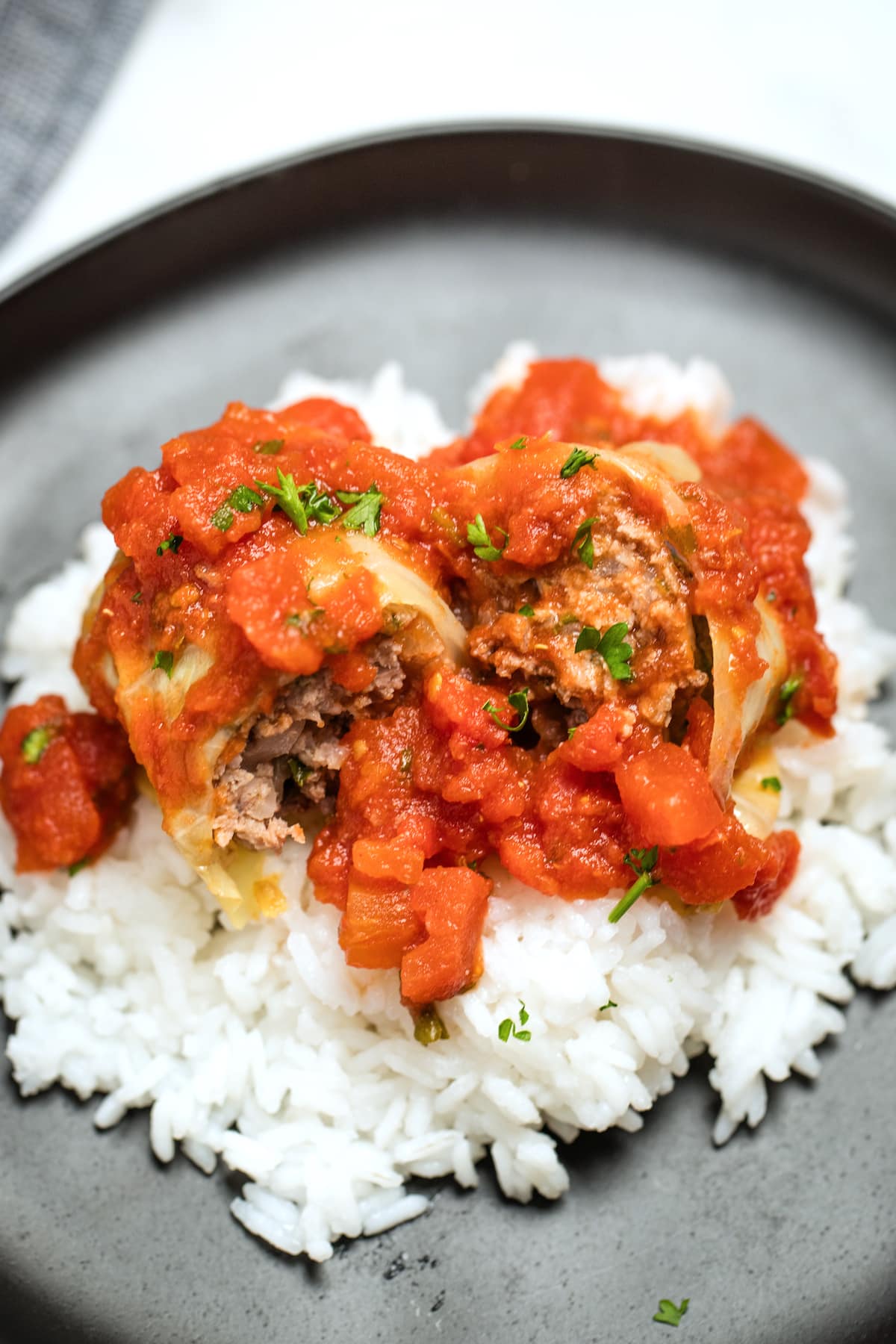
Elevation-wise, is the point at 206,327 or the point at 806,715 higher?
the point at 806,715

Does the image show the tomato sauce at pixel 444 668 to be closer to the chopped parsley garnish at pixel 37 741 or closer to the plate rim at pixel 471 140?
the chopped parsley garnish at pixel 37 741

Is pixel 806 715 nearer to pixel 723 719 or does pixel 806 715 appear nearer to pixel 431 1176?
pixel 723 719

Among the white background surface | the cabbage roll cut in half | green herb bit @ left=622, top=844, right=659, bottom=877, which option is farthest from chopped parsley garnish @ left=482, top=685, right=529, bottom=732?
the white background surface

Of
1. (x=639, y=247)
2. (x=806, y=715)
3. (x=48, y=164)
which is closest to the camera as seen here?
(x=806, y=715)

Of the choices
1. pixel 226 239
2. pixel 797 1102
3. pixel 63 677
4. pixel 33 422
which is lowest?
pixel 63 677

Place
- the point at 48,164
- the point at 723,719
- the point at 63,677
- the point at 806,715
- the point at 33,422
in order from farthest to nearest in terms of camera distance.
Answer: the point at 48,164
the point at 33,422
the point at 63,677
the point at 806,715
the point at 723,719

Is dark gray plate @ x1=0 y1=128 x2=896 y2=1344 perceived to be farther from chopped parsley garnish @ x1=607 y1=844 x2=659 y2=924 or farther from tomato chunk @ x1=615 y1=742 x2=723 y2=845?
tomato chunk @ x1=615 y1=742 x2=723 y2=845

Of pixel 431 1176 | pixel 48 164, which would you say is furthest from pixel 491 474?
pixel 48 164
